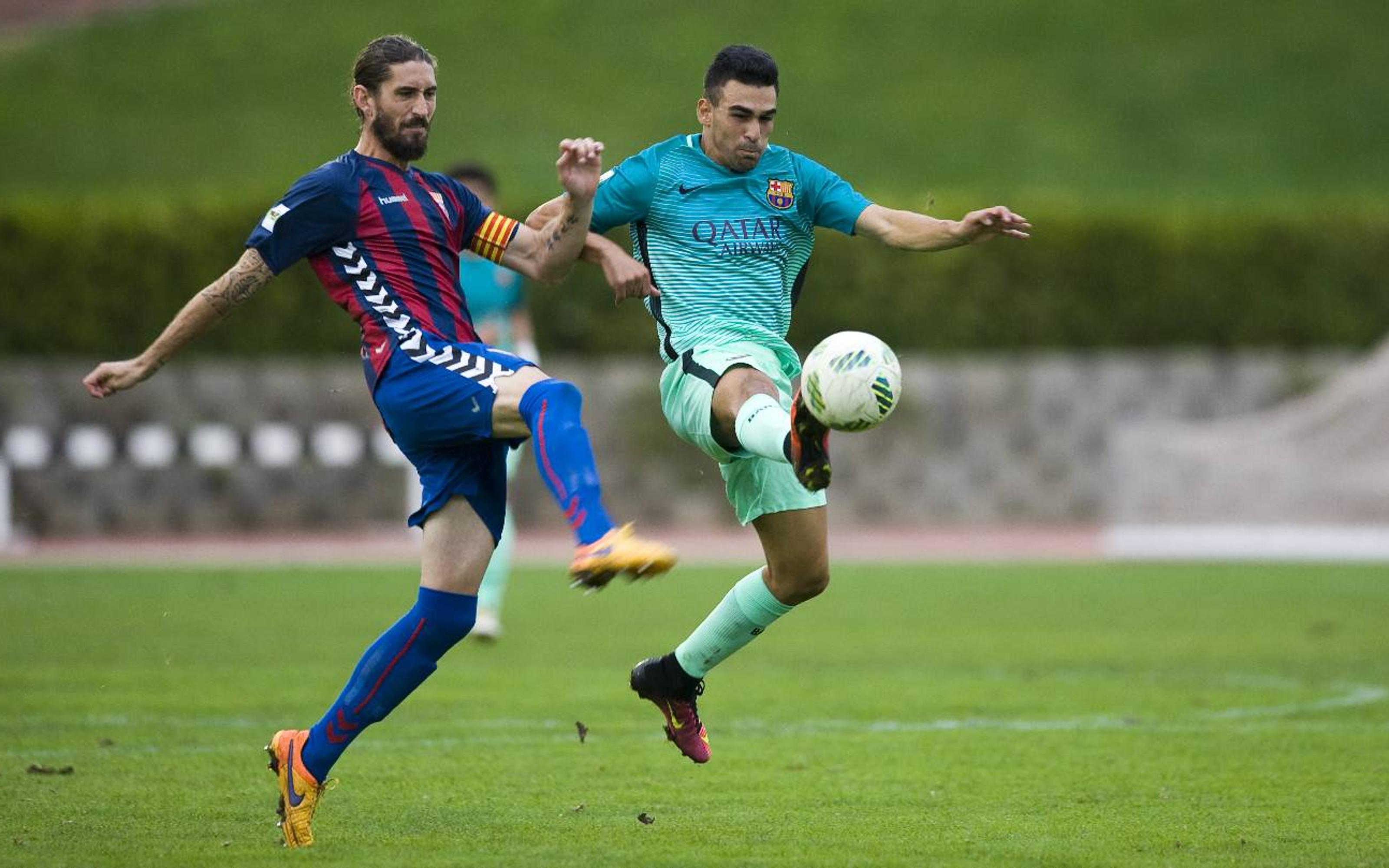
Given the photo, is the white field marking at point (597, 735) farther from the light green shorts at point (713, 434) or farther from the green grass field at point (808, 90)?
the green grass field at point (808, 90)

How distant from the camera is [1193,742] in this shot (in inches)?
294

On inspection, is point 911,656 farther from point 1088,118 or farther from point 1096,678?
point 1088,118

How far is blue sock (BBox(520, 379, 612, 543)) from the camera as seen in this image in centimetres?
525

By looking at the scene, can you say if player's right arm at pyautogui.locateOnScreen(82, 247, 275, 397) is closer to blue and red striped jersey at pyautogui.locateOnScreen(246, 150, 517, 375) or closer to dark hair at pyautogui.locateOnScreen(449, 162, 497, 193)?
blue and red striped jersey at pyautogui.locateOnScreen(246, 150, 517, 375)

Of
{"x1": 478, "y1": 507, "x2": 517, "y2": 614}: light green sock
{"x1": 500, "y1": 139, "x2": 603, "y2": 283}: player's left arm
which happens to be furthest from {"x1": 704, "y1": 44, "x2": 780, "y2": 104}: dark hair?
{"x1": 478, "y1": 507, "x2": 517, "y2": 614}: light green sock

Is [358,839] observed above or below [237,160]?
below

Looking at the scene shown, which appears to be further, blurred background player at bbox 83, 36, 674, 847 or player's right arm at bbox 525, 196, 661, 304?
player's right arm at bbox 525, 196, 661, 304

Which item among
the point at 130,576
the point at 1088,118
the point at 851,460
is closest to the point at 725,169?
the point at 130,576

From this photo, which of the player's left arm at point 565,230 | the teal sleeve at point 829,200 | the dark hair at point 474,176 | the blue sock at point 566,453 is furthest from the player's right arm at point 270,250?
the dark hair at point 474,176

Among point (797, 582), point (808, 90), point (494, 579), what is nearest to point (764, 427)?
point (797, 582)

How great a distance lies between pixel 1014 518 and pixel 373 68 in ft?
→ 47.8

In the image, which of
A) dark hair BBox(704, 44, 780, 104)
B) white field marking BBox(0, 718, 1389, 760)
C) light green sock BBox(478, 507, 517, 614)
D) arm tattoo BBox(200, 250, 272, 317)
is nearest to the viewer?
arm tattoo BBox(200, 250, 272, 317)

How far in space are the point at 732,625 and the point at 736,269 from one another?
129cm

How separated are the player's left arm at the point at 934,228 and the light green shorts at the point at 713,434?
1.88 ft
